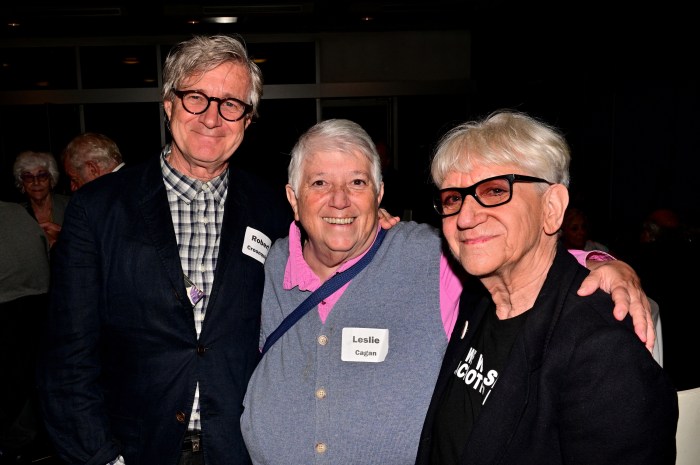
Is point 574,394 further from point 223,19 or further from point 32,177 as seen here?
point 223,19

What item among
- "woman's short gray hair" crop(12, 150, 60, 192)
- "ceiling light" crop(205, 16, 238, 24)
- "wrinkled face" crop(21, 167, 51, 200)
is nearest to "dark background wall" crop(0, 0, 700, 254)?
"ceiling light" crop(205, 16, 238, 24)

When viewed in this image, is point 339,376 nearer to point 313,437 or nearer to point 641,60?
point 313,437

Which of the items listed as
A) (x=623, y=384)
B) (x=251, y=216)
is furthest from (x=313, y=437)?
(x=623, y=384)

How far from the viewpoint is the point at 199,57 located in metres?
1.84

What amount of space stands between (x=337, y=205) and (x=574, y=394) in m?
0.94

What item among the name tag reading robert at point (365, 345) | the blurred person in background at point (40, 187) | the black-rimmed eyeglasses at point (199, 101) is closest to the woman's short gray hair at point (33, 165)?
the blurred person in background at point (40, 187)

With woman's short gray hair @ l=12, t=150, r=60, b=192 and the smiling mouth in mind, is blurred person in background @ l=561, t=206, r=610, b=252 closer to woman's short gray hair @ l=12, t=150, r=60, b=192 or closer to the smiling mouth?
the smiling mouth

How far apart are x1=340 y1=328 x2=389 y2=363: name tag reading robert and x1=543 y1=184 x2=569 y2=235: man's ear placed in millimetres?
583

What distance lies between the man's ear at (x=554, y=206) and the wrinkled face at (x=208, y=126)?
1.05 metres

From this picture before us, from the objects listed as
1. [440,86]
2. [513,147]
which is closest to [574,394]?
[513,147]

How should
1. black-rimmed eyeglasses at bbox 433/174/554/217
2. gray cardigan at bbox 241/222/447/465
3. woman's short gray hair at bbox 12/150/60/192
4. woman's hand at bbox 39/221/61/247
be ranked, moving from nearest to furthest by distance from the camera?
1. black-rimmed eyeglasses at bbox 433/174/554/217
2. gray cardigan at bbox 241/222/447/465
3. woman's hand at bbox 39/221/61/247
4. woman's short gray hair at bbox 12/150/60/192

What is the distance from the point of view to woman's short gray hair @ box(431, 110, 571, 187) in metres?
1.39

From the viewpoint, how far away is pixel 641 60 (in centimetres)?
636

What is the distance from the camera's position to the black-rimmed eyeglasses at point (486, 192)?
1381 mm
